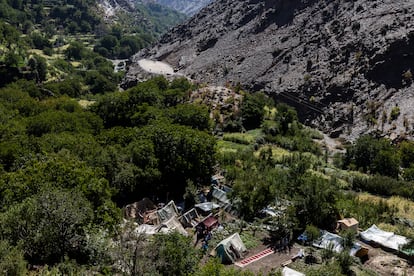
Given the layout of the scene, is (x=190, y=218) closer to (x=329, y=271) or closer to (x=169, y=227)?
(x=169, y=227)

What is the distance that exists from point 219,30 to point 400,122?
62659mm

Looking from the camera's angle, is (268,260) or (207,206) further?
(207,206)

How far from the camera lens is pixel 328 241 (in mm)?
27781

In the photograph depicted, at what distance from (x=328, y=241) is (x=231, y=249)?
681cm

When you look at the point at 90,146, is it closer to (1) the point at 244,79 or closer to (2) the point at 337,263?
(2) the point at 337,263

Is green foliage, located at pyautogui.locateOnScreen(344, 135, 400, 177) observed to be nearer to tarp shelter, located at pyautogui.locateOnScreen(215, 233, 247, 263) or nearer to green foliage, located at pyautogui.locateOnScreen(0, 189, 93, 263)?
tarp shelter, located at pyautogui.locateOnScreen(215, 233, 247, 263)

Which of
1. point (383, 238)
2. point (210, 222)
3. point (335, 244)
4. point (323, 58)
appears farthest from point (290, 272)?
point (323, 58)

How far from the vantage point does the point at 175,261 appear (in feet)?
64.0

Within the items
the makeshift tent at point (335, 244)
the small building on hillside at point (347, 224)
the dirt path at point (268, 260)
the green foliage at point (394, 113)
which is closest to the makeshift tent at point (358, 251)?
the makeshift tent at point (335, 244)

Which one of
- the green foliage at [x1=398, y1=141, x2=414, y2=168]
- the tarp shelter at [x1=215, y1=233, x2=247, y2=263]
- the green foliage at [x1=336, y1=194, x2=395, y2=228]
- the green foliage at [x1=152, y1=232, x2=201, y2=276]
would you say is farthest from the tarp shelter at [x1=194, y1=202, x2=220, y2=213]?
the green foliage at [x1=398, y1=141, x2=414, y2=168]

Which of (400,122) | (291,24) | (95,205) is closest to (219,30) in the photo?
(291,24)

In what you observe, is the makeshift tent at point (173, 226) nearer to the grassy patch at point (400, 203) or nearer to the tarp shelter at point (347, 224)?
the tarp shelter at point (347, 224)

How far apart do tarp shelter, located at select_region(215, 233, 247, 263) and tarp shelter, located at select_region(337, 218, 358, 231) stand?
26.5 feet

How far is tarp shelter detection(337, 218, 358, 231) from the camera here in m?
30.1
